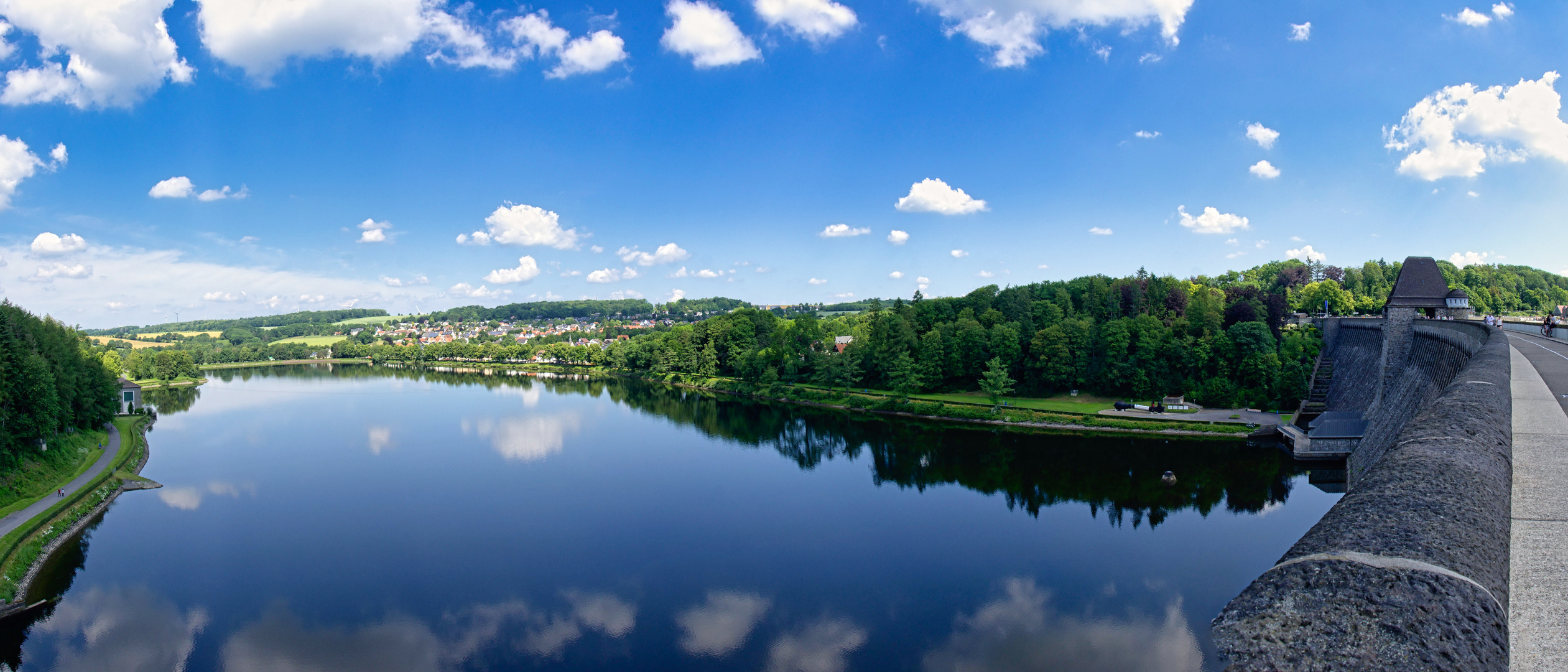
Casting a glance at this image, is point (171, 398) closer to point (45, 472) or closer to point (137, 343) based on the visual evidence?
point (45, 472)

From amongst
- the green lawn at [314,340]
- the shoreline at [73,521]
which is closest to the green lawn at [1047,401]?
the shoreline at [73,521]

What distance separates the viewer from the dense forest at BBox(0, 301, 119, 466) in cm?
2116

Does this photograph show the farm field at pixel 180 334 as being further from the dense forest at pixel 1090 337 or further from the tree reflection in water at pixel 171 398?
the tree reflection in water at pixel 171 398

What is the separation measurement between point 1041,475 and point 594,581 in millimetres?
15611

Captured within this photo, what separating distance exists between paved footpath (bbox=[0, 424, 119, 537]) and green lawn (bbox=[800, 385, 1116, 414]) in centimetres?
3531

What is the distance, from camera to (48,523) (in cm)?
1828

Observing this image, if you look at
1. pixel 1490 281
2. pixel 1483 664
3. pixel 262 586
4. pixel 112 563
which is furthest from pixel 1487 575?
pixel 1490 281

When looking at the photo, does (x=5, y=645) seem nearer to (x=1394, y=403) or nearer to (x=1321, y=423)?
(x=1394, y=403)

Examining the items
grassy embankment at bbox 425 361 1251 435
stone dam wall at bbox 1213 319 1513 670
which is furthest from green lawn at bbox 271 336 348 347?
stone dam wall at bbox 1213 319 1513 670

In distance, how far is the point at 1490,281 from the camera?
1793 inches

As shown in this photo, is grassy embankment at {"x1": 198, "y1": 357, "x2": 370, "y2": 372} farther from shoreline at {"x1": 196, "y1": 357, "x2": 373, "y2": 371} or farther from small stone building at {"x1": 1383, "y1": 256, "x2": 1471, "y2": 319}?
small stone building at {"x1": 1383, "y1": 256, "x2": 1471, "y2": 319}

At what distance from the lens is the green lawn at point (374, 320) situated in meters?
153

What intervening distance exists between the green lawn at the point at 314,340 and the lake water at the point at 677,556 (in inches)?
3600

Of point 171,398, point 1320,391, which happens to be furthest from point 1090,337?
point 171,398
